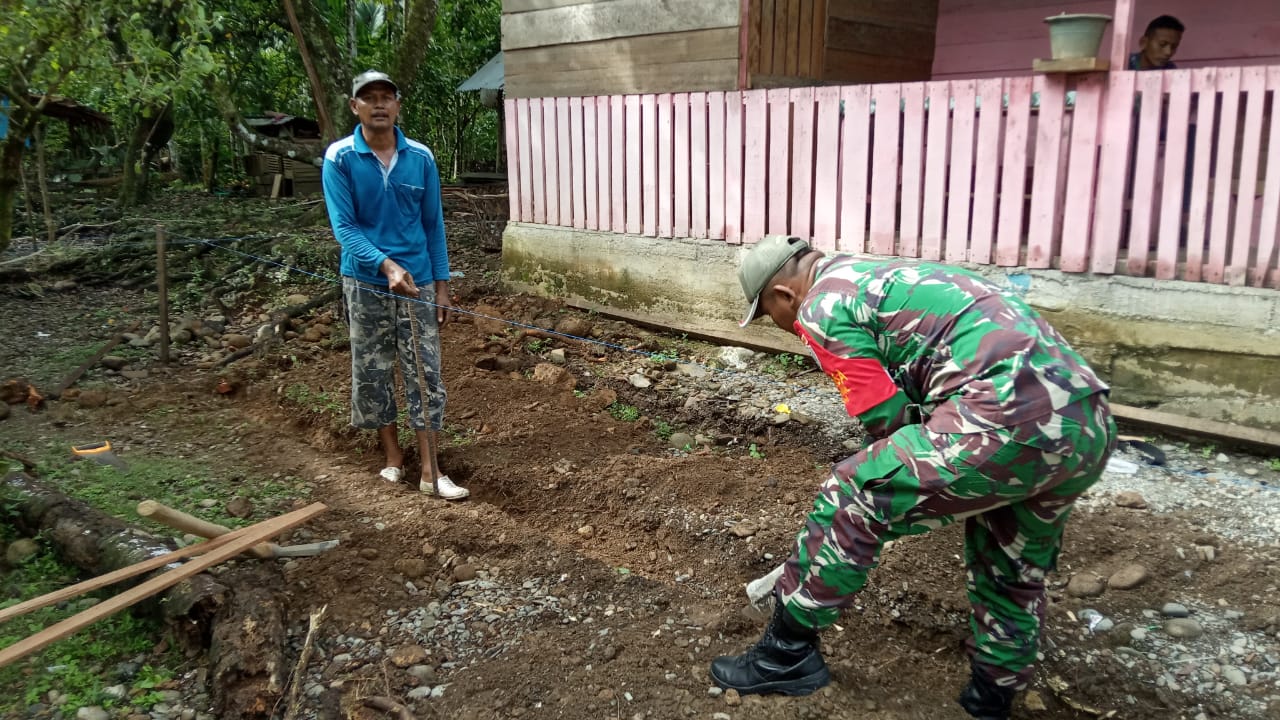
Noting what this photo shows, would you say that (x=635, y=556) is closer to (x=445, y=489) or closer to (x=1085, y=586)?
(x=445, y=489)

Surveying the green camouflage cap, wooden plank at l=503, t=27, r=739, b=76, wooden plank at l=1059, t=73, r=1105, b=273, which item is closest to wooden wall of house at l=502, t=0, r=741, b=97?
wooden plank at l=503, t=27, r=739, b=76

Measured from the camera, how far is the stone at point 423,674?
107 inches

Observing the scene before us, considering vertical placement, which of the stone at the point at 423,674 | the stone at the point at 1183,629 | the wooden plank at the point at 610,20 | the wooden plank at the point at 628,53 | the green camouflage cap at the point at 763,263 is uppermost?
the wooden plank at the point at 610,20

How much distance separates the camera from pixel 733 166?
6.44m

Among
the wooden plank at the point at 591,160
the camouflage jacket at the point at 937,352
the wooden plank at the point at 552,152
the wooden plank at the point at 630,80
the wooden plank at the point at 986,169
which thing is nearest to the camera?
the camouflage jacket at the point at 937,352

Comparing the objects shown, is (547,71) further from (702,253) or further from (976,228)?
(976,228)

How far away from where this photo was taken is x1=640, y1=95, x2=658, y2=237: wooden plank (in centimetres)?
682

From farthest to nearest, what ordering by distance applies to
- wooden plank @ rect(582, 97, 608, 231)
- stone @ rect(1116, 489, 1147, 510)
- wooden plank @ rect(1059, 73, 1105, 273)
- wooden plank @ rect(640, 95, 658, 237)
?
1. wooden plank @ rect(582, 97, 608, 231)
2. wooden plank @ rect(640, 95, 658, 237)
3. wooden plank @ rect(1059, 73, 1105, 273)
4. stone @ rect(1116, 489, 1147, 510)

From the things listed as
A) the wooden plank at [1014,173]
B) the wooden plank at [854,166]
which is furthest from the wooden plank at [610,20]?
the wooden plank at [1014,173]

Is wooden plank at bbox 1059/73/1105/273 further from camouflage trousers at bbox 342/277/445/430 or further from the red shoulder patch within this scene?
camouflage trousers at bbox 342/277/445/430

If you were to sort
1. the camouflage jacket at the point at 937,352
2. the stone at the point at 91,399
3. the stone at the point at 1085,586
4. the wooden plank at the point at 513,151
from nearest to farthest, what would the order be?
1. the camouflage jacket at the point at 937,352
2. the stone at the point at 1085,586
3. the stone at the point at 91,399
4. the wooden plank at the point at 513,151

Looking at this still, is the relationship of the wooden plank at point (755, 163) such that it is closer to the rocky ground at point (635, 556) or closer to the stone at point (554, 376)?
the rocky ground at point (635, 556)

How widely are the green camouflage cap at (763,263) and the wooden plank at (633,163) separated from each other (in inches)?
181

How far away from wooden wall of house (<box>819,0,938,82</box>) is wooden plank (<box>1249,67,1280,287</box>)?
3.52m
